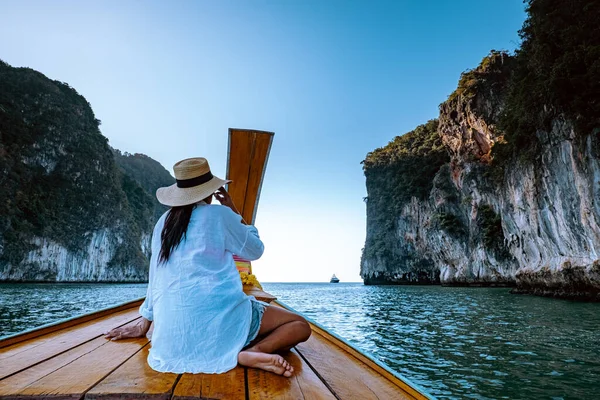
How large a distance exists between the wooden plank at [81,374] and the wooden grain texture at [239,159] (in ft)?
10.7

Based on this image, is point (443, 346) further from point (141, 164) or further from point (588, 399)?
point (141, 164)

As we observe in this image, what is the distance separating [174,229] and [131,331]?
3.97ft

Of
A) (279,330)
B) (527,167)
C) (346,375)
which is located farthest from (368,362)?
(527,167)

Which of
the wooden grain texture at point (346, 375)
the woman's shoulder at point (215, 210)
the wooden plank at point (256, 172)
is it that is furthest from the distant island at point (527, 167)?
the woman's shoulder at point (215, 210)

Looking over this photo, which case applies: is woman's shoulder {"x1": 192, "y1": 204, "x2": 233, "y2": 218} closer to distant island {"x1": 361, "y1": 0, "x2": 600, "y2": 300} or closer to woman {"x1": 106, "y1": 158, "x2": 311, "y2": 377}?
woman {"x1": 106, "y1": 158, "x2": 311, "y2": 377}

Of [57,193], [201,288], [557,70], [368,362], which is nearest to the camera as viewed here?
[201,288]

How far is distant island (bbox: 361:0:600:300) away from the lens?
15102 millimetres

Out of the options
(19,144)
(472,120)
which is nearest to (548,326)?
(472,120)

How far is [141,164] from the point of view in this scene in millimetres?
119688

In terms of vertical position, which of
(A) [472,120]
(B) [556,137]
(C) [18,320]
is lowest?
(C) [18,320]

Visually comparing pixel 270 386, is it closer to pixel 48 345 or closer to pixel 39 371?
pixel 39 371

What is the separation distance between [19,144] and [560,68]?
2376 inches

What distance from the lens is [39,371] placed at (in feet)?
5.47

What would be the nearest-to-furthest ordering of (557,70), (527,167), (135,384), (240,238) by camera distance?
(135,384)
(240,238)
(557,70)
(527,167)
